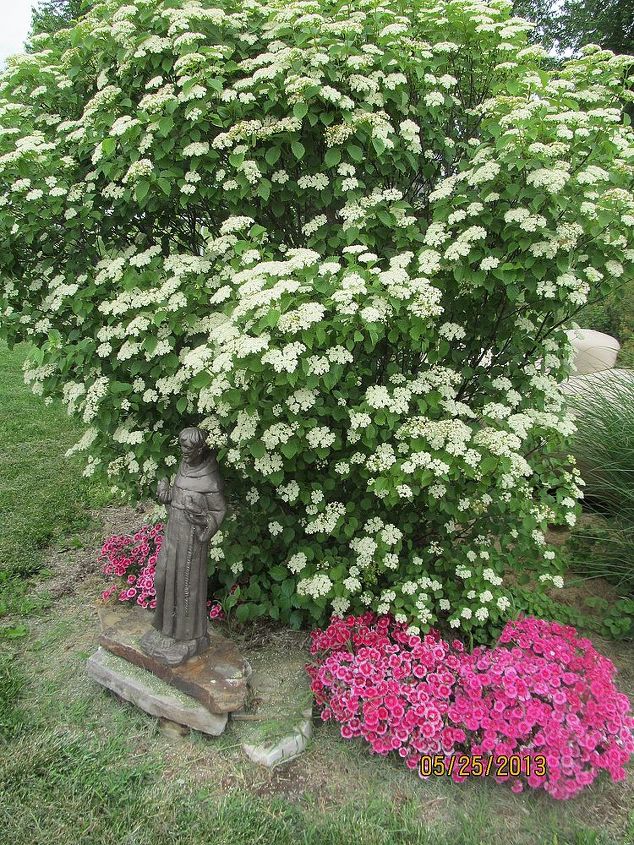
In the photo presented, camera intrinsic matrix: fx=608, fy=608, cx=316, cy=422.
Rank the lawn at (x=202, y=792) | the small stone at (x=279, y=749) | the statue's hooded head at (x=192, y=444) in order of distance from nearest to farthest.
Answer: the lawn at (x=202, y=792)
the small stone at (x=279, y=749)
the statue's hooded head at (x=192, y=444)

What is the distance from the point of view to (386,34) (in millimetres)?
2938

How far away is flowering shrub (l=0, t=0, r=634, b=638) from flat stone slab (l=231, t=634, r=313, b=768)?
0.98ft

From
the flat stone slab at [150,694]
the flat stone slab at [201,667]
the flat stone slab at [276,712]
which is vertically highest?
the flat stone slab at [201,667]

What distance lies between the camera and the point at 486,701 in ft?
9.28

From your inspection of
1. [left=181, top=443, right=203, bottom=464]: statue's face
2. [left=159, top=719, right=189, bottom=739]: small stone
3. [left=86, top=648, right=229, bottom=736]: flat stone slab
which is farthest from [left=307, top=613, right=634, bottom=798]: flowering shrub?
[left=181, top=443, right=203, bottom=464]: statue's face

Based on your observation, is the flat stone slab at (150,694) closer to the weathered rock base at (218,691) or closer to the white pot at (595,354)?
the weathered rock base at (218,691)

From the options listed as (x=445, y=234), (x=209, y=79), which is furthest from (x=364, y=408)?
(x=209, y=79)

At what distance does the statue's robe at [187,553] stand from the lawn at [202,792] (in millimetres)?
498

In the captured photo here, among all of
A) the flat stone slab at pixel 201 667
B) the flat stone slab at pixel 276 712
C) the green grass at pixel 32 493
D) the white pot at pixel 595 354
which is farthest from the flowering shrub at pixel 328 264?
the white pot at pixel 595 354

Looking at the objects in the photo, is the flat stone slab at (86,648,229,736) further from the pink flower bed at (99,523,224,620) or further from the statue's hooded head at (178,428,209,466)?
the statue's hooded head at (178,428,209,466)

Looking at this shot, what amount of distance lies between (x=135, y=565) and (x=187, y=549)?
1.36 metres

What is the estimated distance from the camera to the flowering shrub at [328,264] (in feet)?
8.78

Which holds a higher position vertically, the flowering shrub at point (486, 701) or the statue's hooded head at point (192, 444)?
the statue's hooded head at point (192, 444)

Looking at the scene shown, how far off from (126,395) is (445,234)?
1.88 m
